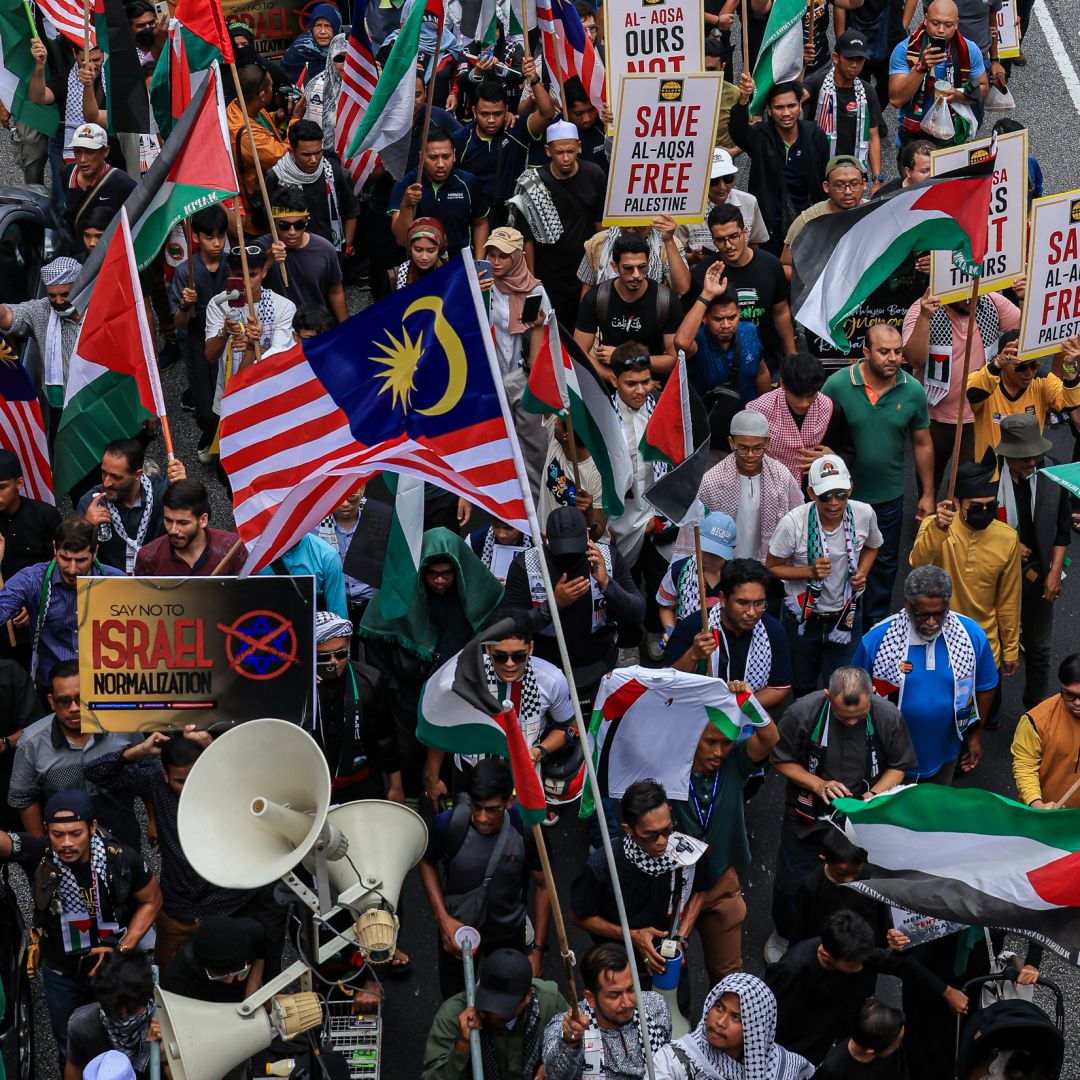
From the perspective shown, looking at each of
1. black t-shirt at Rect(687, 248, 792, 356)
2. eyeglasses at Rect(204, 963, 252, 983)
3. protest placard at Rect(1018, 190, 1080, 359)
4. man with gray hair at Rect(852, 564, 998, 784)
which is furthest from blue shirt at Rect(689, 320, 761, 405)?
eyeglasses at Rect(204, 963, 252, 983)

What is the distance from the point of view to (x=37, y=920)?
9625 mm

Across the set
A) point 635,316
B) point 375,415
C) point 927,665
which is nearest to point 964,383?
point 927,665

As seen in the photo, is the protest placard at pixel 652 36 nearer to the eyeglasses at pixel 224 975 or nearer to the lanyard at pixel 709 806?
the lanyard at pixel 709 806

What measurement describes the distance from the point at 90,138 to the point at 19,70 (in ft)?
6.62

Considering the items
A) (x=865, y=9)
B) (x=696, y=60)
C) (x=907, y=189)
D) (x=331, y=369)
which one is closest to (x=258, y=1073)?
(x=331, y=369)

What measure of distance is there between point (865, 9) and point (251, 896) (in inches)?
447

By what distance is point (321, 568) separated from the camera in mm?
10922

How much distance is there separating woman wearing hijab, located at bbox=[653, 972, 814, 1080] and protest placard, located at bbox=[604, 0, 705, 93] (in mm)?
6793

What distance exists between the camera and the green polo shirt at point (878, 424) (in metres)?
12.2

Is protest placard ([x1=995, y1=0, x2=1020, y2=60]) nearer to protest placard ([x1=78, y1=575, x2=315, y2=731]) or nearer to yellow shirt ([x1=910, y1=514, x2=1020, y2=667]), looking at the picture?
yellow shirt ([x1=910, y1=514, x2=1020, y2=667])

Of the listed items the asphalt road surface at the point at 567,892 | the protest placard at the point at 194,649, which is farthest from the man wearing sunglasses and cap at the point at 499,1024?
the protest placard at the point at 194,649

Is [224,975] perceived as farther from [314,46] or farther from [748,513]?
[314,46]

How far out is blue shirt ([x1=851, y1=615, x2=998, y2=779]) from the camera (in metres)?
10.6

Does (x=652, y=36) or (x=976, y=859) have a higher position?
(x=652, y=36)
